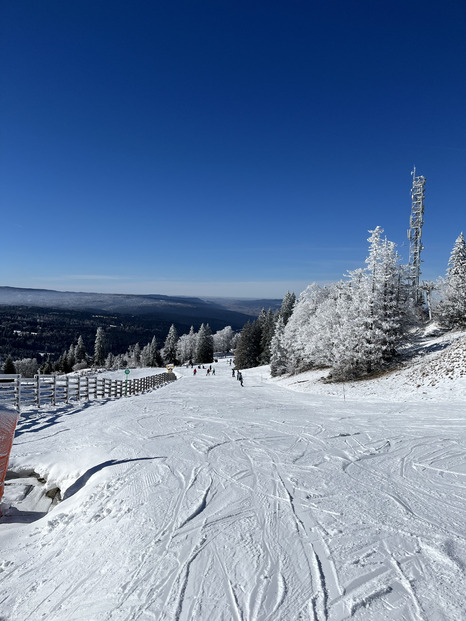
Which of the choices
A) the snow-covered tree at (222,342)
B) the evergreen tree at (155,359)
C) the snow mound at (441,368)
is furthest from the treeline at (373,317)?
the snow-covered tree at (222,342)

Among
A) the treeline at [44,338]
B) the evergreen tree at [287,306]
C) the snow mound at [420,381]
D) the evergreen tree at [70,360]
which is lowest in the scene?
the treeline at [44,338]

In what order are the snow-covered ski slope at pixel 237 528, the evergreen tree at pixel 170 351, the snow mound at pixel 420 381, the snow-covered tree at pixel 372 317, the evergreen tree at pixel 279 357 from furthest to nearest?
the evergreen tree at pixel 170 351 → the evergreen tree at pixel 279 357 → the snow-covered tree at pixel 372 317 → the snow mound at pixel 420 381 → the snow-covered ski slope at pixel 237 528

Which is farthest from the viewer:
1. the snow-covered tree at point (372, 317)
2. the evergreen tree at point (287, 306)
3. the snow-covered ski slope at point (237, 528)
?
the evergreen tree at point (287, 306)

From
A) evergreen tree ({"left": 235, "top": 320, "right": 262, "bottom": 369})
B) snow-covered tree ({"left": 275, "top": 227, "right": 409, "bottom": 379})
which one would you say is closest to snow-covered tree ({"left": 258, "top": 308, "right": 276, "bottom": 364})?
evergreen tree ({"left": 235, "top": 320, "right": 262, "bottom": 369})

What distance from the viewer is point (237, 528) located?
15.5ft

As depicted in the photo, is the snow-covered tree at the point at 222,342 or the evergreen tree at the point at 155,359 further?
the snow-covered tree at the point at 222,342

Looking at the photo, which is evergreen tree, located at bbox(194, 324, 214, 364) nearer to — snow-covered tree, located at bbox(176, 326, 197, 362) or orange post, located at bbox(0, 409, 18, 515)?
snow-covered tree, located at bbox(176, 326, 197, 362)

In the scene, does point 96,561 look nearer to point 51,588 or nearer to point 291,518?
point 51,588

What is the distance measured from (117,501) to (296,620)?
11.5ft

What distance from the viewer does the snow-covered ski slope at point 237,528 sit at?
341 cm

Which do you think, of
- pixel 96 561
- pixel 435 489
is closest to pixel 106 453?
pixel 96 561

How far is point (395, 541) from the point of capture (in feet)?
14.3

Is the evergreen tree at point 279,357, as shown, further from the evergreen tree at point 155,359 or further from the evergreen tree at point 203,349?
the evergreen tree at point 155,359

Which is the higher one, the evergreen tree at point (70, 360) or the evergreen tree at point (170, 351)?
the evergreen tree at point (170, 351)
